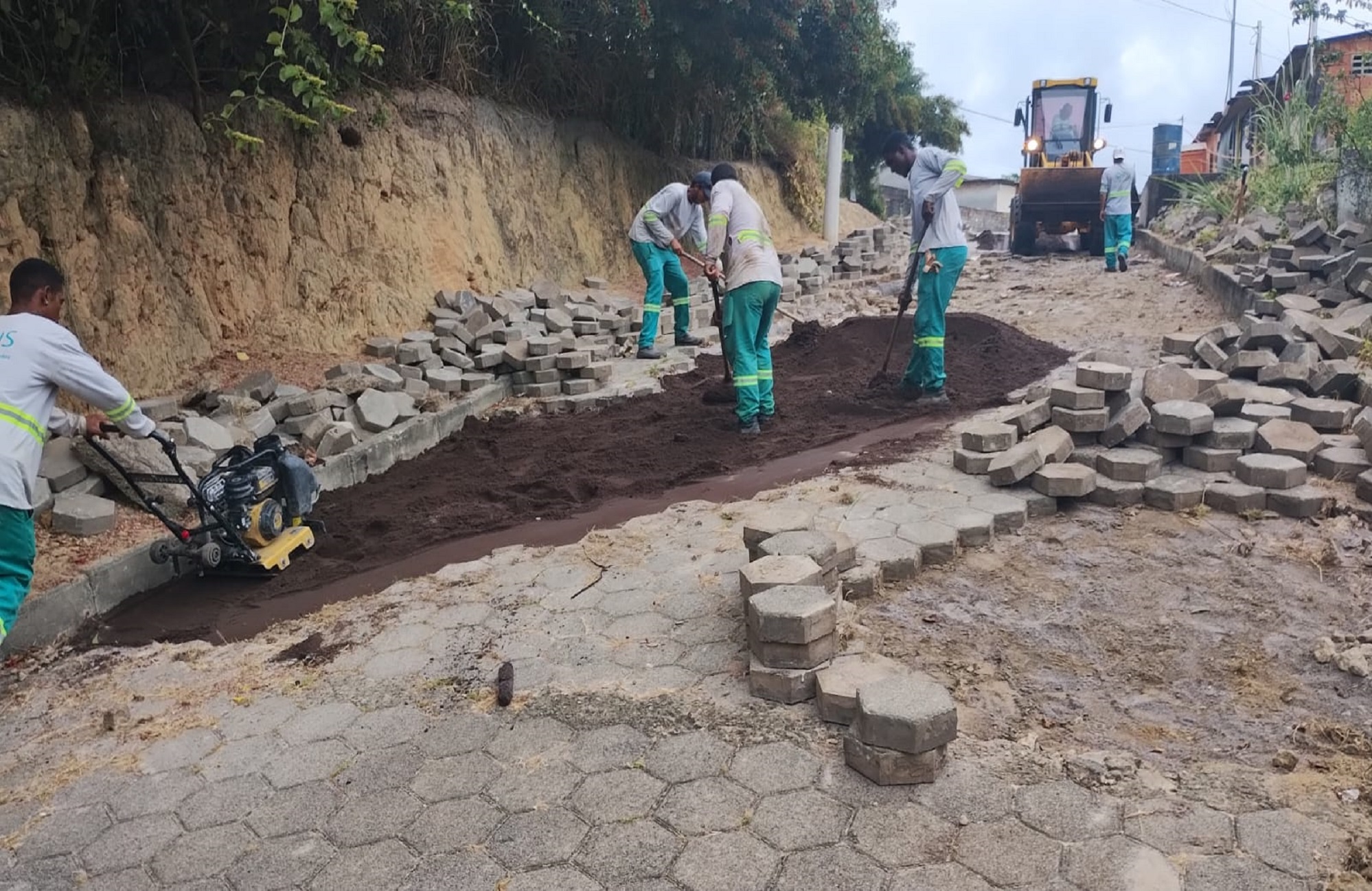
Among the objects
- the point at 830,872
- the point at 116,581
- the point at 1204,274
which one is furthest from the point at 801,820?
the point at 1204,274

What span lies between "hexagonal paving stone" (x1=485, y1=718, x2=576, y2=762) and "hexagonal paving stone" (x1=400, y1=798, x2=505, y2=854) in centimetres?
24

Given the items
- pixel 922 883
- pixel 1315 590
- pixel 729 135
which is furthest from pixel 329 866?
pixel 729 135

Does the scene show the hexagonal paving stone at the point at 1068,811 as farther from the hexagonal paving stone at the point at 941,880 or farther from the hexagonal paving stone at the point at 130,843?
the hexagonal paving stone at the point at 130,843

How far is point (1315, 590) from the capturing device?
3832 mm

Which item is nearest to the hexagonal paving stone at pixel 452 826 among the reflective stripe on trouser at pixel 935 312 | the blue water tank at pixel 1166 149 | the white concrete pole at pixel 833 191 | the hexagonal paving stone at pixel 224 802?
the hexagonal paving stone at pixel 224 802

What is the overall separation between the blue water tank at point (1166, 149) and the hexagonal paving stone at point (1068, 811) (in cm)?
2965

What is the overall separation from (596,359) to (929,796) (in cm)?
692

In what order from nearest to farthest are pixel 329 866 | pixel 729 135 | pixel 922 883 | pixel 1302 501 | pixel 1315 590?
pixel 922 883 < pixel 329 866 < pixel 1315 590 < pixel 1302 501 < pixel 729 135

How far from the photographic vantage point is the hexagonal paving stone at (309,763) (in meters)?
2.89

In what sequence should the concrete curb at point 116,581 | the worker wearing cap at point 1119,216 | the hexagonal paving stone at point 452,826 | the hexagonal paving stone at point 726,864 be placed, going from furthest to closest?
the worker wearing cap at point 1119,216 < the concrete curb at point 116,581 < the hexagonal paving stone at point 452,826 < the hexagonal paving stone at point 726,864

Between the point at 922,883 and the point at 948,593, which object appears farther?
the point at 948,593

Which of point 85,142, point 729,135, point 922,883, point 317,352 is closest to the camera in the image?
point 922,883

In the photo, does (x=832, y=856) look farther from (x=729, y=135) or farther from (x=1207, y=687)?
(x=729, y=135)

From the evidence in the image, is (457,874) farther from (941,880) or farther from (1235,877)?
(1235,877)
